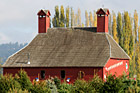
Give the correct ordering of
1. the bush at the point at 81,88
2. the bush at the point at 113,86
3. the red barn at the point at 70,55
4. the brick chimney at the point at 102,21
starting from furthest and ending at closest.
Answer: the brick chimney at the point at 102,21 → the red barn at the point at 70,55 → the bush at the point at 81,88 → the bush at the point at 113,86

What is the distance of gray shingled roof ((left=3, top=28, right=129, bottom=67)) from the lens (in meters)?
52.7

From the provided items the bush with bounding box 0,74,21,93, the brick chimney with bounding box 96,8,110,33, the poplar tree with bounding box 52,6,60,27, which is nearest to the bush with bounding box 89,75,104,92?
the bush with bounding box 0,74,21,93

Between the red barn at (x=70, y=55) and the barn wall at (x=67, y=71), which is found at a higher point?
the red barn at (x=70, y=55)

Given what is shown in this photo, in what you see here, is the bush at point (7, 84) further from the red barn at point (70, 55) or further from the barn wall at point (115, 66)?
the barn wall at point (115, 66)

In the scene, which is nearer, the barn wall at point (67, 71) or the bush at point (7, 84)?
the bush at point (7, 84)

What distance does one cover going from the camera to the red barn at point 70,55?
171 feet

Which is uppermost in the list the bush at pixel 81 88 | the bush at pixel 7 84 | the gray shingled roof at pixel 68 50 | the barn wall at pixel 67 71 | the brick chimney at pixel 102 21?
the brick chimney at pixel 102 21

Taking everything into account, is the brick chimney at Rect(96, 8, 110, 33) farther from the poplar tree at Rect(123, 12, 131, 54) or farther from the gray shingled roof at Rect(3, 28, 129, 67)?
the poplar tree at Rect(123, 12, 131, 54)

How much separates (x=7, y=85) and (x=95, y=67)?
656 inches

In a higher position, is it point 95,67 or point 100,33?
point 100,33

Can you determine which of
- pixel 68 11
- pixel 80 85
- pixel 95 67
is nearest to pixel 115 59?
pixel 95 67

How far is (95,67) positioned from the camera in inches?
2020

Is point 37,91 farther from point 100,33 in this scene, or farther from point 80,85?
point 100,33

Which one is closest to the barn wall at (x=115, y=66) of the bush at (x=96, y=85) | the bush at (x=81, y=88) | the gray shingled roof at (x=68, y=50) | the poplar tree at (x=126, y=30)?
the gray shingled roof at (x=68, y=50)
